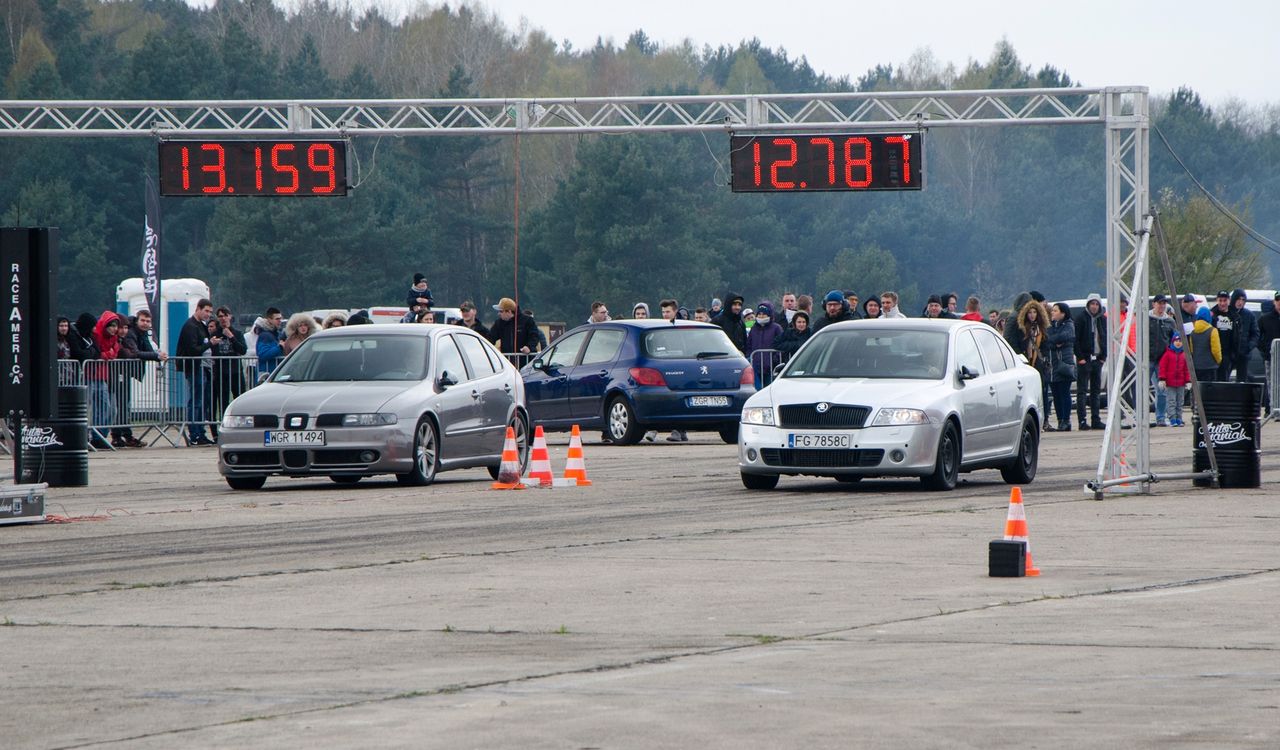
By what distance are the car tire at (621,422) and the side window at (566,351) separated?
946mm

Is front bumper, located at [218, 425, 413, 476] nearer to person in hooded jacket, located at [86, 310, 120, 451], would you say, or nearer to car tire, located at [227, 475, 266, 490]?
car tire, located at [227, 475, 266, 490]

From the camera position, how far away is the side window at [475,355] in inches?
814

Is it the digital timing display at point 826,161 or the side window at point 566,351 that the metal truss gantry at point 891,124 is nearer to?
the digital timing display at point 826,161

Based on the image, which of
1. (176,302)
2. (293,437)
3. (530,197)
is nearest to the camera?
(293,437)

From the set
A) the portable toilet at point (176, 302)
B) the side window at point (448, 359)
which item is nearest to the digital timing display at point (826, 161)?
the side window at point (448, 359)

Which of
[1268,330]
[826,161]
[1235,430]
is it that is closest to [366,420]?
[1235,430]

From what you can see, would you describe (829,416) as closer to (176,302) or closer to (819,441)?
(819,441)

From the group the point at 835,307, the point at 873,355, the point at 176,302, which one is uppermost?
the point at 176,302

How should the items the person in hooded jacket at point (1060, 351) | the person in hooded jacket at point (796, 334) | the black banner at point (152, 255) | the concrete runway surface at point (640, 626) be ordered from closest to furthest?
the concrete runway surface at point (640, 626) → the person in hooded jacket at point (796, 334) → the person in hooded jacket at point (1060, 351) → the black banner at point (152, 255)

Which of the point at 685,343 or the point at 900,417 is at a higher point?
the point at 685,343

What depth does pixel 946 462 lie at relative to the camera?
61.8 feet

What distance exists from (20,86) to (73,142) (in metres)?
3.44

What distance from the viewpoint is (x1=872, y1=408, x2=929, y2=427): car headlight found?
18266 millimetres

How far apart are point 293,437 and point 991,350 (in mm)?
6749
